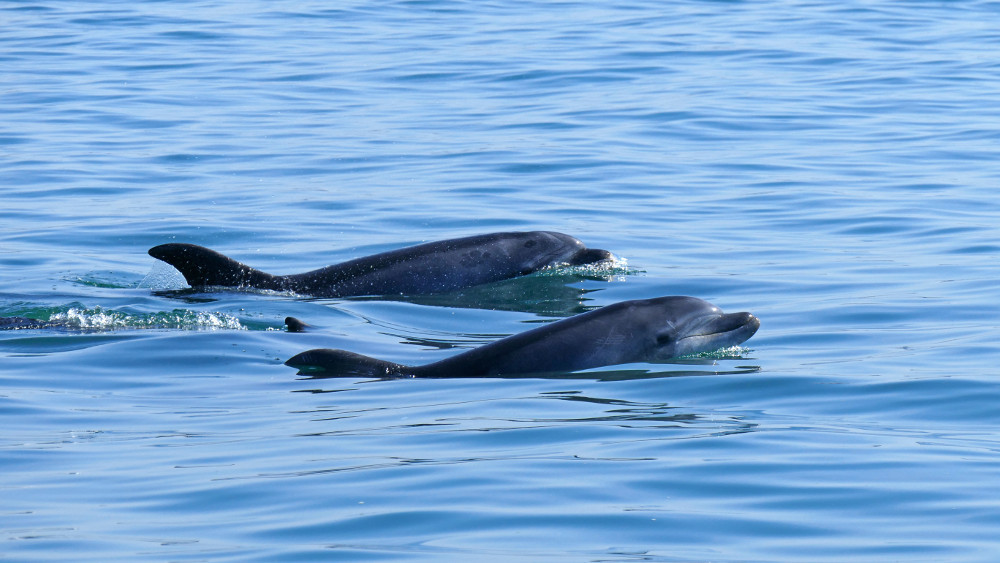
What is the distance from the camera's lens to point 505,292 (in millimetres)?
15523

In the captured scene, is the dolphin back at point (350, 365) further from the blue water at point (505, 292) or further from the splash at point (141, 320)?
the splash at point (141, 320)

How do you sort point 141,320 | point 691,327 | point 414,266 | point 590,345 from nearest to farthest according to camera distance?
point 590,345 < point 691,327 < point 141,320 < point 414,266

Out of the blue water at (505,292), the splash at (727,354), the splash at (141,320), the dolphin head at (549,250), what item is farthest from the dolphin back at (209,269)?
the splash at (727,354)

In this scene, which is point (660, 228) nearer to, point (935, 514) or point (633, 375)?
point (633, 375)

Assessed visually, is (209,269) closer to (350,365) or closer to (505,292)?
(505,292)

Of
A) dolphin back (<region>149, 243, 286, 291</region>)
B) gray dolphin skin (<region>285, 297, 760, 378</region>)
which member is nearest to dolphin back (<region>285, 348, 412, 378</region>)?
gray dolphin skin (<region>285, 297, 760, 378</region>)

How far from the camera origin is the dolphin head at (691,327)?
11.7 metres

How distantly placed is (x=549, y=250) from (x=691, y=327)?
4676mm

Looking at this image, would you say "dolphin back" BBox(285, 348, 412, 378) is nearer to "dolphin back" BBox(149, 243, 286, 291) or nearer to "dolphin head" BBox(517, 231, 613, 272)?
"dolphin back" BBox(149, 243, 286, 291)

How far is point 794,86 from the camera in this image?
1155 inches

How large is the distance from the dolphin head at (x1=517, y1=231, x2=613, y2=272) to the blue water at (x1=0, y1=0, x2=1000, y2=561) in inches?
14.5

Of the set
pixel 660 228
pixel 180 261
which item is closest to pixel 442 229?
pixel 660 228

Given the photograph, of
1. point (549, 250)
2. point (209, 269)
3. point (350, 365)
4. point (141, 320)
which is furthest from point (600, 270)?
point (350, 365)

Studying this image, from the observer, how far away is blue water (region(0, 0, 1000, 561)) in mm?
7449
